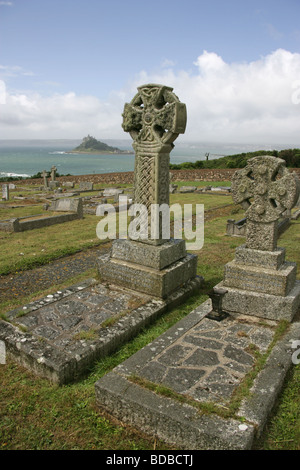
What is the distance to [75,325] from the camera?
4926 mm

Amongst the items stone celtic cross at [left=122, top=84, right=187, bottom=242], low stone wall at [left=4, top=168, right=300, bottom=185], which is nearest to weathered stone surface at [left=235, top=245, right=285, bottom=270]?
stone celtic cross at [left=122, top=84, right=187, bottom=242]

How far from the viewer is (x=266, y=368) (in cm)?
387

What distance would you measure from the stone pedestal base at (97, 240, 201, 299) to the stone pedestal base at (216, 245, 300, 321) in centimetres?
93

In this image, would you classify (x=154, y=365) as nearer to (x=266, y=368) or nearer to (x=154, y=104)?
(x=266, y=368)

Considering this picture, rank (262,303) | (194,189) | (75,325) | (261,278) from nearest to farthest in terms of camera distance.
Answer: (75,325), (262,303), (261,278), (194,189)

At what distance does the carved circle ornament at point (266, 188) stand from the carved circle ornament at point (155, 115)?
1312mm

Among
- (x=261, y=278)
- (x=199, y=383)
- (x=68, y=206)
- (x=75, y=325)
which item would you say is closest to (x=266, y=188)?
(x=261, y=278)

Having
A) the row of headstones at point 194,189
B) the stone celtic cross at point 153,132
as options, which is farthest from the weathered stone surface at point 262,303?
the row of headstones at point 194,189

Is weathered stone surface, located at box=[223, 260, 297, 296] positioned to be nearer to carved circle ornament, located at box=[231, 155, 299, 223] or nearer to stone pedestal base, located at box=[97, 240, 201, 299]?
carved circle ornament, located at box=[231, 155, 299, 223]

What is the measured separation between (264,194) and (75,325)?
135 inches

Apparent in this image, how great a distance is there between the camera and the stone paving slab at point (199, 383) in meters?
3.04

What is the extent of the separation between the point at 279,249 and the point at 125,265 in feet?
8.58

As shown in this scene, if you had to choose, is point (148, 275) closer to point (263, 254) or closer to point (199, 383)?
point (263, 254)
